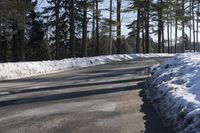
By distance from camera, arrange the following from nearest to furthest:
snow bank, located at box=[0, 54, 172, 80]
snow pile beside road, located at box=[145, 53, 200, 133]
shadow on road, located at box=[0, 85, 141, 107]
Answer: snow pile beside road, located at box=[145, 53, 200, 133], shadow on road, located at box=[0, 85, 141, 107], snow bank, located at box=[0, 54, 172, 80]

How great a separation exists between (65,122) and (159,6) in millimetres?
51458

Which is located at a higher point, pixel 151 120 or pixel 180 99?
pixel 180 99

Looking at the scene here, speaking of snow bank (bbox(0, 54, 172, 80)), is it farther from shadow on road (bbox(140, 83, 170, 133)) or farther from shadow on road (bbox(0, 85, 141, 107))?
shadow on road (bbox(140, 83, 170, 133))

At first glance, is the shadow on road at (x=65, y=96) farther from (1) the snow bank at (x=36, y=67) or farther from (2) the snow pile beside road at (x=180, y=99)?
(1) the snow bank at (x=36, y=67)

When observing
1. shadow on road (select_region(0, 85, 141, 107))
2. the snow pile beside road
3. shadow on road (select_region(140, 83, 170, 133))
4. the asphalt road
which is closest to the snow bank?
the asphalt road

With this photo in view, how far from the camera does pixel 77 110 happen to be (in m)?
12.2

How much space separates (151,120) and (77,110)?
231cm

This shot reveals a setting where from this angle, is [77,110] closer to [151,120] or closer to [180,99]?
[151,120]

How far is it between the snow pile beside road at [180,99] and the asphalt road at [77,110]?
278 millimetres

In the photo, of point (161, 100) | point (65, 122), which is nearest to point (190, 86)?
point (161, 100)

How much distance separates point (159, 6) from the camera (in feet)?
199

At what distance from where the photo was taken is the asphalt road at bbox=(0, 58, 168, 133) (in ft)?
32.5

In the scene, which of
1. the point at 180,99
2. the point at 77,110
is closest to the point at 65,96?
the point at 77,110

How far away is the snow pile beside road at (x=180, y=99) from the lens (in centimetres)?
875
